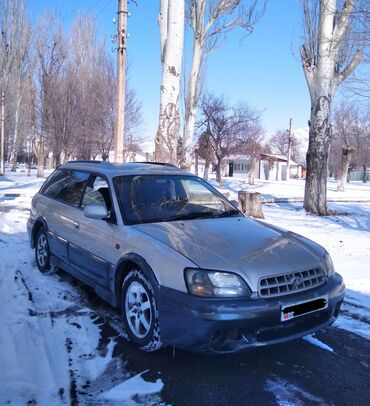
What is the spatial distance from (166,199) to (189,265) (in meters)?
1.45

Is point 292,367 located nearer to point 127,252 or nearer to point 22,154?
point 127,252

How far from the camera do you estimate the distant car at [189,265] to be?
316cm

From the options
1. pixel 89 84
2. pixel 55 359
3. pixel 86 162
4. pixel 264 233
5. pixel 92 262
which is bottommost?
pixel 55 359

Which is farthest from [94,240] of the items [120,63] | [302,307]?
[120,63]

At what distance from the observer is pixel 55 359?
3.48m

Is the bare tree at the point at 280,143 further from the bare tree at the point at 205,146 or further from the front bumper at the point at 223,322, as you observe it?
the front bumper at the point at 223,322

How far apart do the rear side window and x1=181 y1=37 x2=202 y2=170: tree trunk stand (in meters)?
12.2

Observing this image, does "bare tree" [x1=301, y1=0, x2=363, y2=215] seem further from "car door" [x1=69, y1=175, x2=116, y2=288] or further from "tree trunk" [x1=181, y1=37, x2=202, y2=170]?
"car door" [x1=69, y1=175, x2=116, y2=288]

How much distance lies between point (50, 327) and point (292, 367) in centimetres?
223

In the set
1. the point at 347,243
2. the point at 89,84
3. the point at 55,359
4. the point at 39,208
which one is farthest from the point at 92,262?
the point at 89,84

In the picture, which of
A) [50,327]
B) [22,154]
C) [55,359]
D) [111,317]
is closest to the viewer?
[55,359]

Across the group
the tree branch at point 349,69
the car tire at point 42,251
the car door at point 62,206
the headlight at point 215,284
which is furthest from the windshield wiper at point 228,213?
the tree branch at point 349,69

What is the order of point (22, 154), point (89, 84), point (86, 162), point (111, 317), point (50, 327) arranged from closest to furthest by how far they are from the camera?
point (50, 327) < point (111, 317) < point (86, 162) < point (89, 84) < point (22, 154)

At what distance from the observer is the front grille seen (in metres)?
3.22
